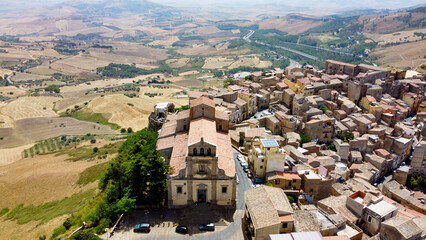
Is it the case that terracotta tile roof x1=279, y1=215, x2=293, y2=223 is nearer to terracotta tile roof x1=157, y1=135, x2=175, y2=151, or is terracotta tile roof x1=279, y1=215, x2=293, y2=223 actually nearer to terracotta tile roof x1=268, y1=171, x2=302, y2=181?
terracotta tile roof x1=268, y1=171, x2=302, y2=181

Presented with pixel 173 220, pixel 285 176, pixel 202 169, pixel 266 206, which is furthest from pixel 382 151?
pixel 173 220

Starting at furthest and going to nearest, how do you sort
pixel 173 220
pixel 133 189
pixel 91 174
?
1. pixel 91 174
2. pixel 133 189
3. pixel 173 220

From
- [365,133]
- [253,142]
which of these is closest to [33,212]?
[253,142]

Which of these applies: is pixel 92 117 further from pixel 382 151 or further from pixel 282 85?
pixel 382 151

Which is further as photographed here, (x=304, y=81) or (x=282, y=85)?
(x=282, y=85)

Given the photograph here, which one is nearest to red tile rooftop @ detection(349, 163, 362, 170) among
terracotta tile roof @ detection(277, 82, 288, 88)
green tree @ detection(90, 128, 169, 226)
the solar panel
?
the solar panel
